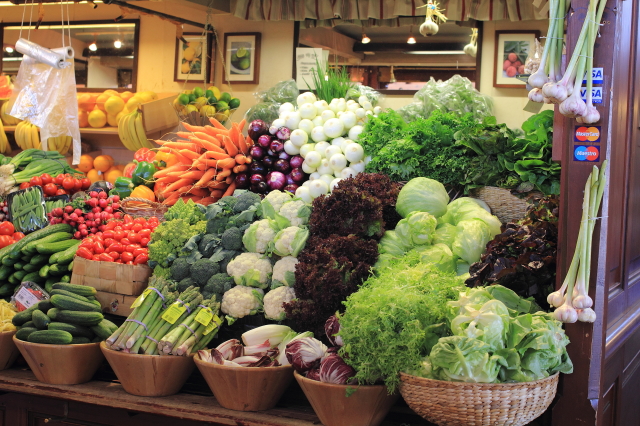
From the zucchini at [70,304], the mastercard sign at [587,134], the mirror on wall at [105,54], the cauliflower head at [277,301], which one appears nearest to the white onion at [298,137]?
the cauliflower head at [277,301]

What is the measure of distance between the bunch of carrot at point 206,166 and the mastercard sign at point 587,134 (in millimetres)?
2505

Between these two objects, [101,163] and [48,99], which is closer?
[48,99]

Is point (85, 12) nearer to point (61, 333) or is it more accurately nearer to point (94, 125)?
point (94, 125)

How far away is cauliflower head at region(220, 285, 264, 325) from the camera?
2947 millimetres

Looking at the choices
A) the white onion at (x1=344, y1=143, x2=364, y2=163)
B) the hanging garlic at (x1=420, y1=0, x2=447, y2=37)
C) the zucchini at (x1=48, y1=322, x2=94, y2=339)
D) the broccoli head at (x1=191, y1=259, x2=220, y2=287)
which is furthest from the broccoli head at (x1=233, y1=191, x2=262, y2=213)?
the hanging garlic at (x1=420, y1=0, x2=447, y2=37)

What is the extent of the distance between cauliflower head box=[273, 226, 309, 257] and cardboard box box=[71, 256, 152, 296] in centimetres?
79

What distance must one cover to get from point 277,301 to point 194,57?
4045 mm

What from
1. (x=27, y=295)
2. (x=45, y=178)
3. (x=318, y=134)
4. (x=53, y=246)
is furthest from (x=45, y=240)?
(x=318, y=134)

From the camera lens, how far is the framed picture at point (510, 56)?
5.16m

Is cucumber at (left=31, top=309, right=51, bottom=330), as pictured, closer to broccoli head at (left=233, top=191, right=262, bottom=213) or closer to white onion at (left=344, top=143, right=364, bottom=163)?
broccoli head at (left=233, top=191, right=262, bottom=213)

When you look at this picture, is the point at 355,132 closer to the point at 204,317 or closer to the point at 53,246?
the point at 204,317

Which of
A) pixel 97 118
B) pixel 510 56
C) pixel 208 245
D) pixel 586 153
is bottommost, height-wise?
pixel 208 245

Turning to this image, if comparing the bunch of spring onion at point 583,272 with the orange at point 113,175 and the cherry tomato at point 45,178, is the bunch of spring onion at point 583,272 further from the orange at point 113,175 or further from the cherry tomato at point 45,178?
the orange at point 113,175

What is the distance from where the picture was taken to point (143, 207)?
13.6 feet
